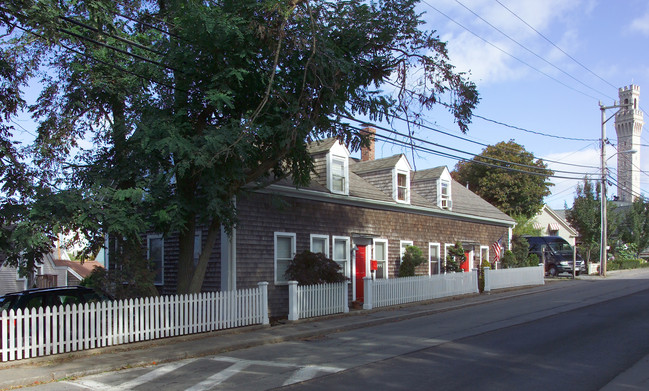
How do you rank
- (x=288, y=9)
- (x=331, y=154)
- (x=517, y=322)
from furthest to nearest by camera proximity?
(x=331, y=154)
(x=517, y=322)
(x=288, y=9)

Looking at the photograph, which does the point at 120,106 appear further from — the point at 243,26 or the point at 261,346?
the point at 261,346

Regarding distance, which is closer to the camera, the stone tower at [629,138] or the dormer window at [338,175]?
the dormer window at [338,175]

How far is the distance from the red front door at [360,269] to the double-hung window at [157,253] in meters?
7.13

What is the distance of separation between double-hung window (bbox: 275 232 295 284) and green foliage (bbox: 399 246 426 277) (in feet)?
19.6

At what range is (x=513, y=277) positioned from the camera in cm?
2600

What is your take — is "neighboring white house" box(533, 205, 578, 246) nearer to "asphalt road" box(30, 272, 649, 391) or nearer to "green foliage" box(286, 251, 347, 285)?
"asphalt road" box(30, 272, 649, 391)

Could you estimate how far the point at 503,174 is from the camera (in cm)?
4356

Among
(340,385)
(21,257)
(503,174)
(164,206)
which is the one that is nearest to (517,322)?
(340,385)

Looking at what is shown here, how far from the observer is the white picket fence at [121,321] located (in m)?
9.85

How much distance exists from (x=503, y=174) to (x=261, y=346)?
35903 millimetres

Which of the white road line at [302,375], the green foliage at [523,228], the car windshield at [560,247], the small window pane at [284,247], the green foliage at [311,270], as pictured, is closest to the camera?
the white road line at [302,375]

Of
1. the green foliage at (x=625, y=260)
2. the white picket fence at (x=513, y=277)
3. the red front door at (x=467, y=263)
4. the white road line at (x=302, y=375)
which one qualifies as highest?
the red front door at (x=467, y=263)

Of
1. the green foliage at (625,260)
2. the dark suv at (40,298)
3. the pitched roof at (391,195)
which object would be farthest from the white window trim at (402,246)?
the green foliage at (625,260)

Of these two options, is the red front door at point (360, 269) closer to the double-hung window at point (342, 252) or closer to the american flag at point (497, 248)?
the double-hung window at point (342, 252)
